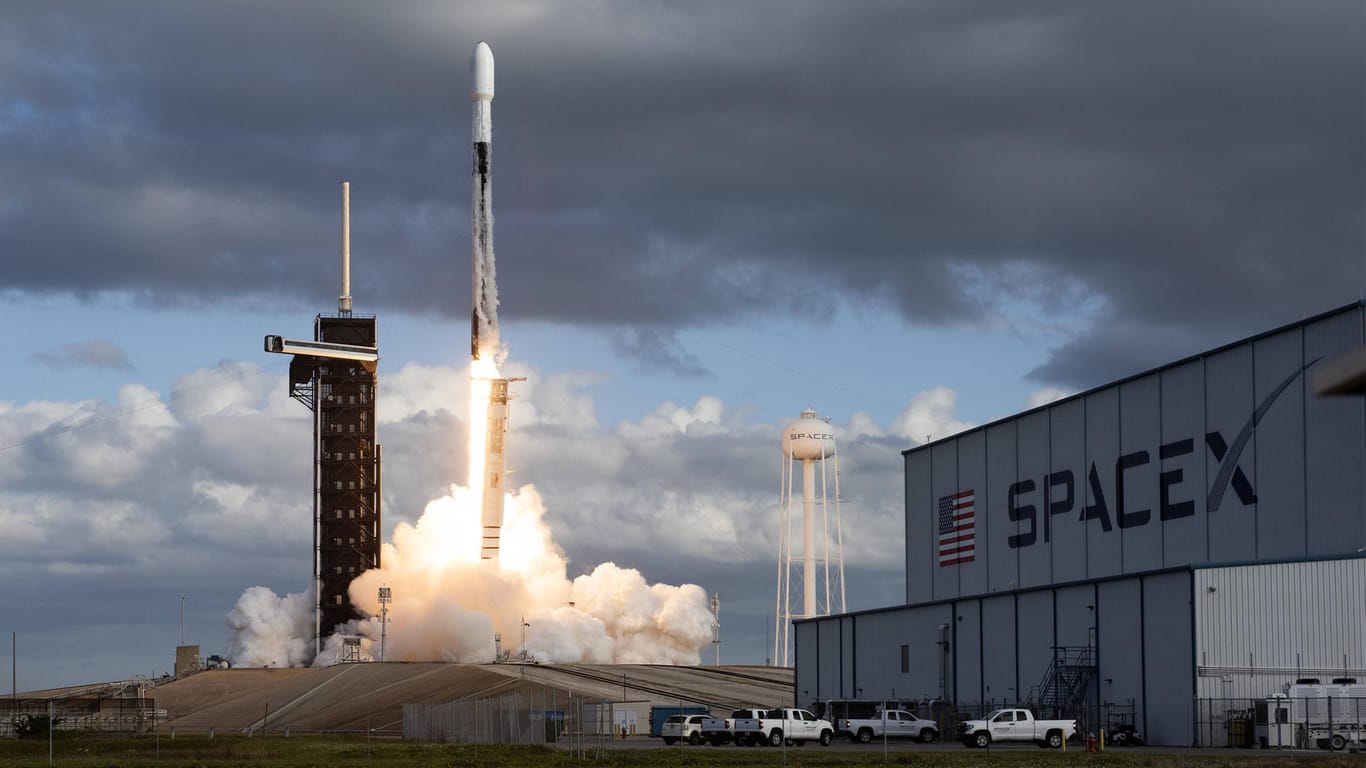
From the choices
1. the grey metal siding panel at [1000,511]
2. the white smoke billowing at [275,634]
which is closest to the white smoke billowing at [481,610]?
the white smoke billowing at [275,634]

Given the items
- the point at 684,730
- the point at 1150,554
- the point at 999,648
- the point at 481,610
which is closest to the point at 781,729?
the point at 684,730

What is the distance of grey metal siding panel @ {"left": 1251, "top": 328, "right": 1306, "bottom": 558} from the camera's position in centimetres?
6419

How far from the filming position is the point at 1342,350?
62.8 meters

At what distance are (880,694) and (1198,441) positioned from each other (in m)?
21.6

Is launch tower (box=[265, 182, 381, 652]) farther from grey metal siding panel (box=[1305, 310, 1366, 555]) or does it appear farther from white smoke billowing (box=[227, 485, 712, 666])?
grey metal siding panel (box=[1305, 310, 1366, 555])

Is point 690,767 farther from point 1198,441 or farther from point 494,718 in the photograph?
point 1198,441

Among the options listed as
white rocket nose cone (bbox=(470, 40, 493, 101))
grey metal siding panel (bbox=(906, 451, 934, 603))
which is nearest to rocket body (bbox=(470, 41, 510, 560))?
white rocket nose cone (bbox=(470, 40, 493, 101))

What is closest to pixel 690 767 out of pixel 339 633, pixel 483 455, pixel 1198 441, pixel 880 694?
pixel 1198 441

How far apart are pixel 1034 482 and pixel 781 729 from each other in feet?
92.4

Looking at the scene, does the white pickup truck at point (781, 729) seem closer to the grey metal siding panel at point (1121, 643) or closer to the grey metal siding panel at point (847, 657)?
the grey metal siding panel at point (1121, 643)

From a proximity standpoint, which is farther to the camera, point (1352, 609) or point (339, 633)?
point (339, 633)

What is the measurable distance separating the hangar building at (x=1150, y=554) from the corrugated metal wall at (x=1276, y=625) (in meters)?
0.06

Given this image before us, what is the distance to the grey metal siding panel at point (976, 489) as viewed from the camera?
88938 mm

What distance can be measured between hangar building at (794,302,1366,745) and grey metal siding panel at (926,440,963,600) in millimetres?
224
